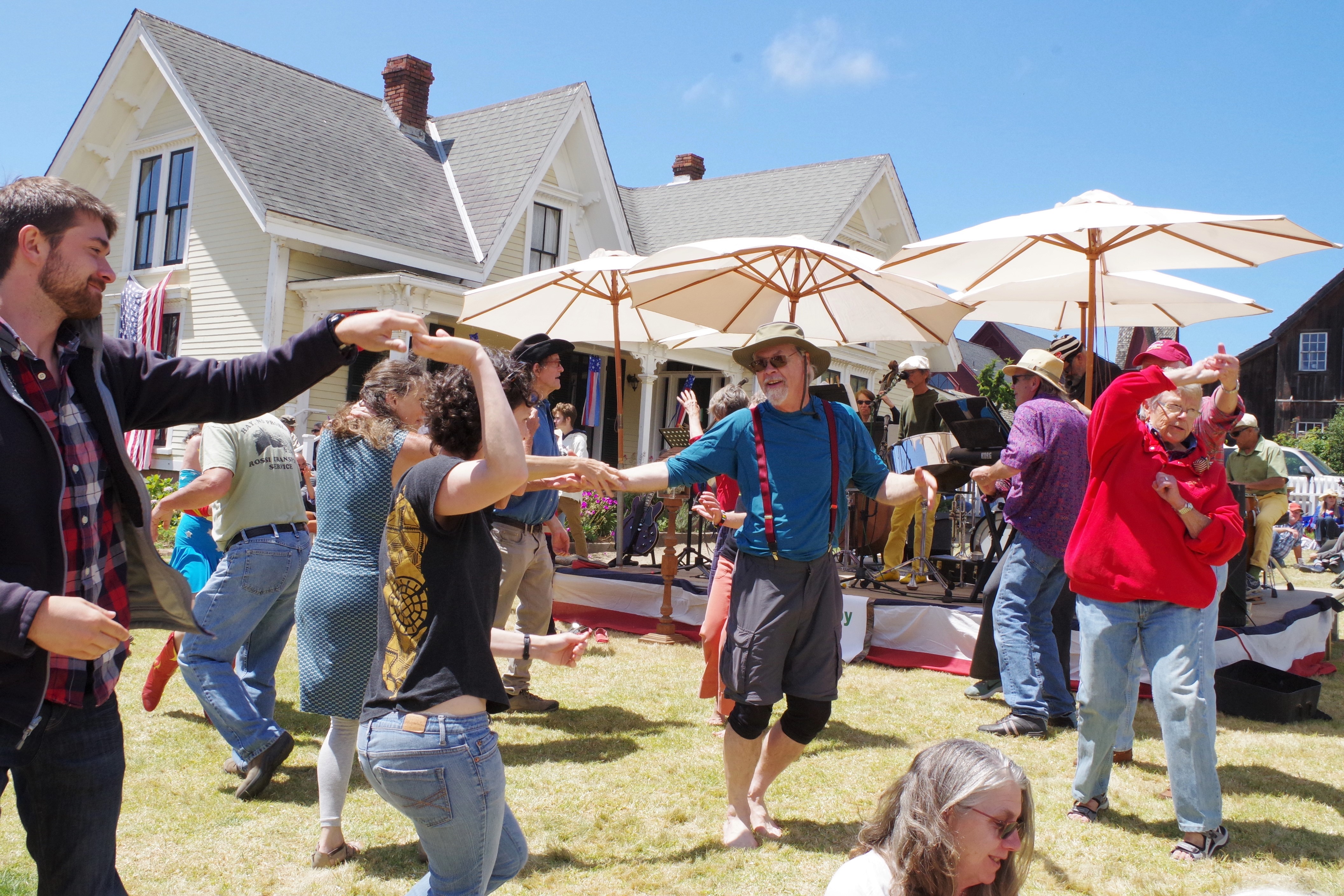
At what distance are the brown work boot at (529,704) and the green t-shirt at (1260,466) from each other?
26.8 ft

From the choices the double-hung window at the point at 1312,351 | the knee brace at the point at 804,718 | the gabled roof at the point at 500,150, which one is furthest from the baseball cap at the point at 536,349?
the double-hung window at the point at 1312,351

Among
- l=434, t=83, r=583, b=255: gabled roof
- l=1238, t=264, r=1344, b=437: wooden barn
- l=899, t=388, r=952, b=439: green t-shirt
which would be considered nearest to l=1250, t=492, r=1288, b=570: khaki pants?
l=899, t=388, r=952, b=439: green t-shirt

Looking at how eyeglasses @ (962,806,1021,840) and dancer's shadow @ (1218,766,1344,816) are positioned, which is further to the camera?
dancer's shadow @ (1218,766,1344,816)

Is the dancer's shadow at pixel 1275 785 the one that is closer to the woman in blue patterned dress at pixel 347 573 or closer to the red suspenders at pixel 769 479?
the red suspenders at pixel 769 479

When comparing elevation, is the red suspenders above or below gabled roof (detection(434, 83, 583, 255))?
below

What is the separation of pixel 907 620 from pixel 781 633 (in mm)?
4033

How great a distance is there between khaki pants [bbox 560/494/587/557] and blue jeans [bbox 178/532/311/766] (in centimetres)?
692

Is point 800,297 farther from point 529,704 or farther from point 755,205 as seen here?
point 755,205

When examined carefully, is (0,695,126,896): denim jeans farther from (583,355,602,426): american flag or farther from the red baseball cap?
(583,355,602,426): american flag

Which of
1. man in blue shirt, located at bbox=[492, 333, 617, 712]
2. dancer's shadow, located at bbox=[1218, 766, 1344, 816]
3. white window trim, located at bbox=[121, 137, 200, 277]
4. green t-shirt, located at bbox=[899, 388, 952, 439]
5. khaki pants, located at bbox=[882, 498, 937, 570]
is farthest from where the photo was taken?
white window trim, located at bbox=[121, 137, 200, 277]

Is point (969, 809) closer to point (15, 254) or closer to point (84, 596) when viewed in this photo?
point (84, 596)

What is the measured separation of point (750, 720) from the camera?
3795 millimetres

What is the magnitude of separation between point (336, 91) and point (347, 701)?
1775 centimetres

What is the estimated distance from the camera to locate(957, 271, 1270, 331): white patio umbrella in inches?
305
